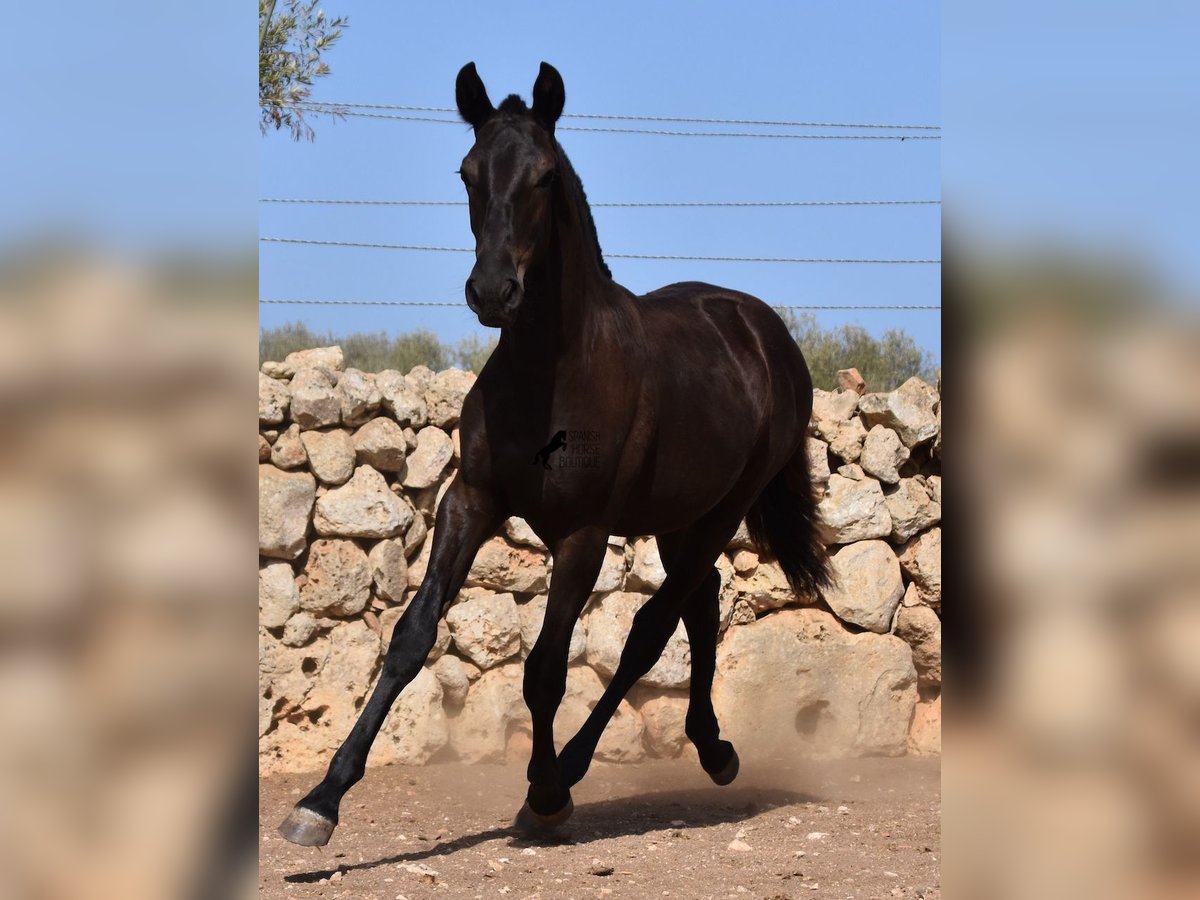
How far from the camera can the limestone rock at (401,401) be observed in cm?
656

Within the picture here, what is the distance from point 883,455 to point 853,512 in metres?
0.39

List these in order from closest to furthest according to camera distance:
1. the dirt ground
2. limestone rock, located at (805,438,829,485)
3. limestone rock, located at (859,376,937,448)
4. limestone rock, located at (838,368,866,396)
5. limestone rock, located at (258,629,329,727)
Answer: the dirt ground
limestone rock, located at (258,629,329,727)
limestone rock, located at (805,438,829,485)
limestone rock, located at (859,376,937,448)
limestone rock, located at (838,368,866,396)

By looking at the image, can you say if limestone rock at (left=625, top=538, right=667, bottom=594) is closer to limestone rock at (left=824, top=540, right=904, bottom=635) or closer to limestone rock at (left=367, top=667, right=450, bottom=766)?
limestone rock at (left=824, top=540, right=904, bottom=635)

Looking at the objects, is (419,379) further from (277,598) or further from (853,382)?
(853,382)

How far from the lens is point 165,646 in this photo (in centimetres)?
81

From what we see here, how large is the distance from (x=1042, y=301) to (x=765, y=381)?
4546 mm

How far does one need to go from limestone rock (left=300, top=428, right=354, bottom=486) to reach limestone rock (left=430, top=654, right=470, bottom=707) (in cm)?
103

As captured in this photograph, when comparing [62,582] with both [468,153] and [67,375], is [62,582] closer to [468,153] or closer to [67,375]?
[67,375]

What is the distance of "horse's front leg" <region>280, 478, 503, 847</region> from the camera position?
373 cm

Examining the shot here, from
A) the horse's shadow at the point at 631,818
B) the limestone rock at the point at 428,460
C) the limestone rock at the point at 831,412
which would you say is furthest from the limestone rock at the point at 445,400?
the horse's shadow at the point at 631,818

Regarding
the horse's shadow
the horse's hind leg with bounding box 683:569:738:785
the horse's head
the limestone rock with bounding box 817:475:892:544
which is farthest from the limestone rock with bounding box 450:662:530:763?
the horse's head

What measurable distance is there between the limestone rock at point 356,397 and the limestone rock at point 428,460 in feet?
0.99

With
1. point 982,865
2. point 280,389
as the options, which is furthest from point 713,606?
point 982,865

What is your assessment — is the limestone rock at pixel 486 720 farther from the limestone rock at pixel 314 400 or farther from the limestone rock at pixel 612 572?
the limestone rock at pixel 314 400
